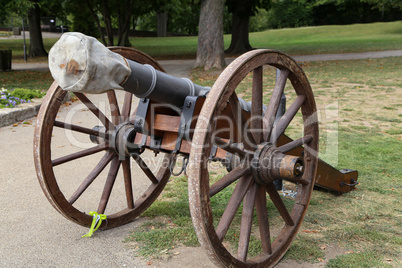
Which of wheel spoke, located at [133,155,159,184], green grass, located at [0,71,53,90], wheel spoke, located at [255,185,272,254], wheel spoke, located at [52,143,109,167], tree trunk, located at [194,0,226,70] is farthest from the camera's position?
tree trunk, located at [194,0,226,70]

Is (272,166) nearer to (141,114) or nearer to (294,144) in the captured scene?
(294,144)

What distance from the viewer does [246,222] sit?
9.18ft

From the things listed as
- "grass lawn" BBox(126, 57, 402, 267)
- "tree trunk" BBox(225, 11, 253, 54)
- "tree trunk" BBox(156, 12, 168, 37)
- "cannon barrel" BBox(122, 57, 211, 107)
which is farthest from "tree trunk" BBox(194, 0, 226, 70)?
"tree trunk" BBox(156, 12, 168, 37)

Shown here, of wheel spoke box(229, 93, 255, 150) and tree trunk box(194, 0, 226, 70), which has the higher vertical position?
tree trunk box(194, 0, 226, 70)

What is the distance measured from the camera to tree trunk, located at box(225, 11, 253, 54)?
21656 millimetres

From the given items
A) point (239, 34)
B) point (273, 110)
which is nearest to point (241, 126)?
point (273, 110)

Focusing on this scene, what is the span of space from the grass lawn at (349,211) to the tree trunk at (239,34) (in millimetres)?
14637

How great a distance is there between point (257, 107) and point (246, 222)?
744mm

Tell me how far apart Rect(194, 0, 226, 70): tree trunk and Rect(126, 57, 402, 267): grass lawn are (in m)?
6.89

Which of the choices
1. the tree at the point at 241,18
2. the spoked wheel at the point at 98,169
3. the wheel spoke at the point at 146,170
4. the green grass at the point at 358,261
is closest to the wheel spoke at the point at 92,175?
the spoked wheel at the point at 98,169

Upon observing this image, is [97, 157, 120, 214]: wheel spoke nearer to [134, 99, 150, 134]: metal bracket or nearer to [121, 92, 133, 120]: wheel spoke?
[121, 92, 133, 120]: wheel spoke

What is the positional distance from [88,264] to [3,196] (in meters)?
1.76

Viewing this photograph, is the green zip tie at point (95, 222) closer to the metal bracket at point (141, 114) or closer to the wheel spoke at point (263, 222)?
the metal bracket at point (141, 114)

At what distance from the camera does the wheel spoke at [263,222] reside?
288 centimetres
